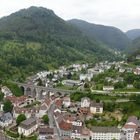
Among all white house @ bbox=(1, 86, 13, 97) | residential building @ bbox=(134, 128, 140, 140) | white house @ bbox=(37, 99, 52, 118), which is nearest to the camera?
residential building @ bbox=(134, 128, 140, 140)

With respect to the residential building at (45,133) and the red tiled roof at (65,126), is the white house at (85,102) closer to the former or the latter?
the red tiled roof at (65,126)

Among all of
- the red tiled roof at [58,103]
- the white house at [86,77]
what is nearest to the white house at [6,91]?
the red tiled roof at [58,103]

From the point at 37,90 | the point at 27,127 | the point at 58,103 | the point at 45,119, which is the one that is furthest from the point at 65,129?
the point at 37,90

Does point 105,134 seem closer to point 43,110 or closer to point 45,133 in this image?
point 45,133

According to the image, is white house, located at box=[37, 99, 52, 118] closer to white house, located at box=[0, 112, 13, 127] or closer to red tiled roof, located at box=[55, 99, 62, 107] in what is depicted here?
red tiled roof, located at box=[55, 99, 62, 107]

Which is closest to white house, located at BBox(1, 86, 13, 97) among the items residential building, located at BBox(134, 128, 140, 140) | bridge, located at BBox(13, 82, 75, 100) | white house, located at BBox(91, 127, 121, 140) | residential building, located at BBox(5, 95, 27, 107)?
residential building, located at BBox(5, 95, 27, 107)

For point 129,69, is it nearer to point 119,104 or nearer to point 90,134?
point 119,104
